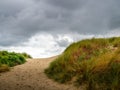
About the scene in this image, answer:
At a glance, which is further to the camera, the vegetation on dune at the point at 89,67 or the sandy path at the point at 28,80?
the sandy path at the point at 28,80

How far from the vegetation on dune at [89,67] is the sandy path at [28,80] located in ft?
1.15

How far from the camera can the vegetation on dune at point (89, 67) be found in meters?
10.5

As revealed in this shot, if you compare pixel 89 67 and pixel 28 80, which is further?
pixel 28 80

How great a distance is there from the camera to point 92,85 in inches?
413

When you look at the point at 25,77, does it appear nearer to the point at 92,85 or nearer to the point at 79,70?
the point at 79,70

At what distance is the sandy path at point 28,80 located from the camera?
Result: 438 inches

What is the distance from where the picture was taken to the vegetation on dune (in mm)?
10469

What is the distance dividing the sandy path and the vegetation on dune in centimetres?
35

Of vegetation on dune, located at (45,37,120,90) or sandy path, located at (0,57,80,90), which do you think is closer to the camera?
vegetation on dune, located at (45,37,120,90)

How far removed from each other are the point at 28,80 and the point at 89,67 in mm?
2363

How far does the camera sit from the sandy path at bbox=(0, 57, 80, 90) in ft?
36.5

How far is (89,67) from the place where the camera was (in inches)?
441

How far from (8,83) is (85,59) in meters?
3.20

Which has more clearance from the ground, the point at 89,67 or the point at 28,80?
the point at 89,67
